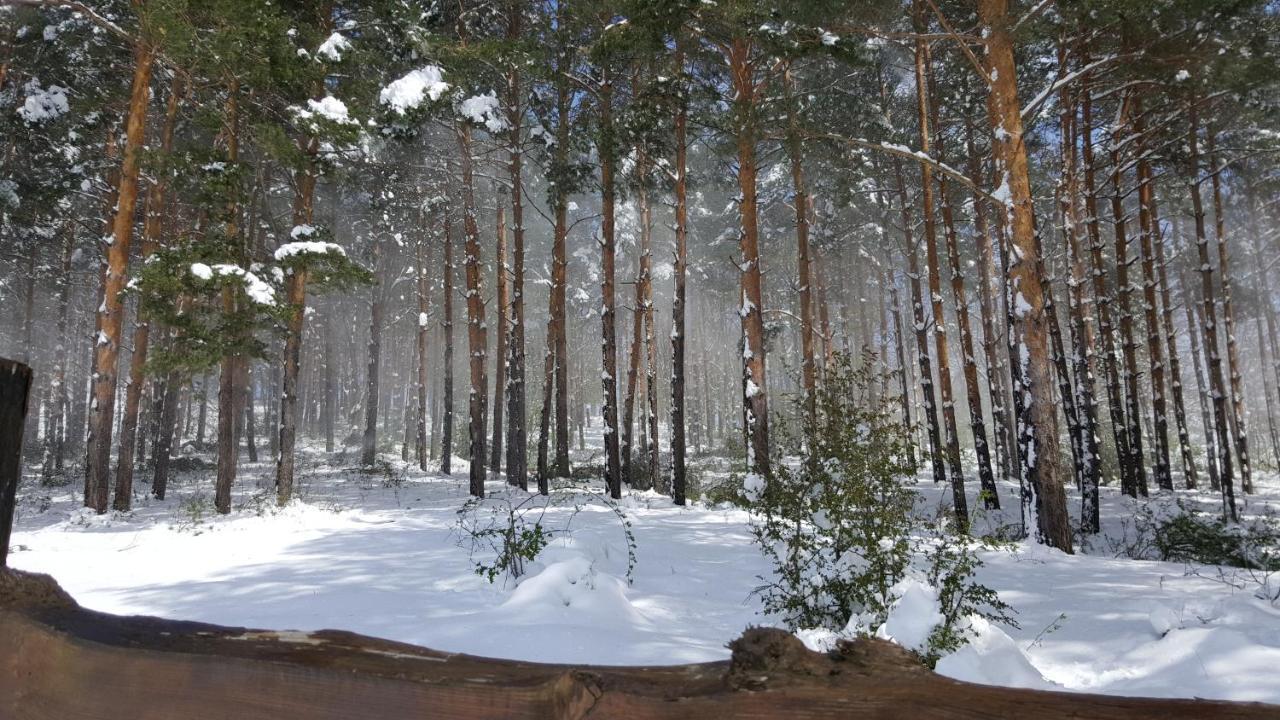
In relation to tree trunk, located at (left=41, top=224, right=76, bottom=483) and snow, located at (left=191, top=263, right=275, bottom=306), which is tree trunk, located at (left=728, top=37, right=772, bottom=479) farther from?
tree trunk, located at (left=41, top=224, right=76, bottom=483)

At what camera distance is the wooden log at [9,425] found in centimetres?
138

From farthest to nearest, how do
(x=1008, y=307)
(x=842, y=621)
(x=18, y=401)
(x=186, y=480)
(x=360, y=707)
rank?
(x=186, y=480) → (x=1008, y=307) → (x=842, y=621) → (x=18, y=401) → (x=360, y=707)

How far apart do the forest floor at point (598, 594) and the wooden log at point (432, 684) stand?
2.37 m

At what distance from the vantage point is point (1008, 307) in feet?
31.8

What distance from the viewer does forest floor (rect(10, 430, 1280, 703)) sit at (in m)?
3.56

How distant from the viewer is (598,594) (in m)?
4.58

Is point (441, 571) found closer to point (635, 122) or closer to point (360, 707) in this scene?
point (360, 707)

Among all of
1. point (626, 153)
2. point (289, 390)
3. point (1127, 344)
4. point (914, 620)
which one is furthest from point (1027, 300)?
point (289, 390)

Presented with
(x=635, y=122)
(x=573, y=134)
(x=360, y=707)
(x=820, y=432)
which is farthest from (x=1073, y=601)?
(x=573, y=134)

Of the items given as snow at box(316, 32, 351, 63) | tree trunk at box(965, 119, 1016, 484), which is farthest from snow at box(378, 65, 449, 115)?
tree trunk at box(965, 119, 1016, 484)

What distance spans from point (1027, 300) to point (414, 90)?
996 centimetres

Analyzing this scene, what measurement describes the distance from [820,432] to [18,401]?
572 cm

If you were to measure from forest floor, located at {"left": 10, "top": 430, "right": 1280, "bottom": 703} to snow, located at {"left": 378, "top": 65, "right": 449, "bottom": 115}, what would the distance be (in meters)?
6.81

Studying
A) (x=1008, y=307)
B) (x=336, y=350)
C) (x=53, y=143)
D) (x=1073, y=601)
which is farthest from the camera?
(x=336, y=350)
